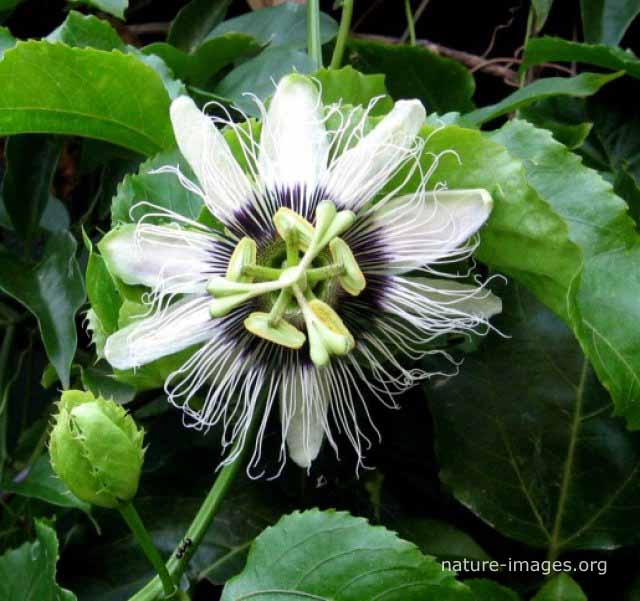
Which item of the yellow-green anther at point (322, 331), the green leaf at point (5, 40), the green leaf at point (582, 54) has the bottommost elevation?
the yellow-green anther at point (322, 331)

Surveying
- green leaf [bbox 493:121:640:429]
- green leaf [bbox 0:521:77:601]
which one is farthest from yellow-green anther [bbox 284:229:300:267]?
green leaf [bbox 0:521:77:601]

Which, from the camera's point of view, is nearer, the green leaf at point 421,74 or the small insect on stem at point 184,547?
the small insect on stem at point 184,547

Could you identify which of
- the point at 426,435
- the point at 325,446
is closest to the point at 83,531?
the point at 325,446

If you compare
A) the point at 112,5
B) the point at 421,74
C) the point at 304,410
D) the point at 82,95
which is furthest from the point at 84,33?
the point at 304,410

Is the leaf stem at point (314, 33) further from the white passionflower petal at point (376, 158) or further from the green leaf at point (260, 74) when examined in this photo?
the white passionflower petal at point (376, 158)

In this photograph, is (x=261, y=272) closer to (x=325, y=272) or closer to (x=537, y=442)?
(x=325, y=272)

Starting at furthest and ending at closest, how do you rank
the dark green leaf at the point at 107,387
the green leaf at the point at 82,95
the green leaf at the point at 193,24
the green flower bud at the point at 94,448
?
the green leaf at the point at 193,24 < the dark green leaf at the point at 107,387 < the green leaf at the point at 82,95 < the green flower bud at the point at 94,448

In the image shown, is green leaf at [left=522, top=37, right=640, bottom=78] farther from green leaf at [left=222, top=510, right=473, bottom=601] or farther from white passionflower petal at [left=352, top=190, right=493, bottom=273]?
green leaf at [left=222, top=510, right=473, bottom=601]

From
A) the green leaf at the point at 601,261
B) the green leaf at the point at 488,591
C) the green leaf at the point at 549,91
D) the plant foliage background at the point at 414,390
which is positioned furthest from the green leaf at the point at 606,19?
the green leaf at the point at 488,591
